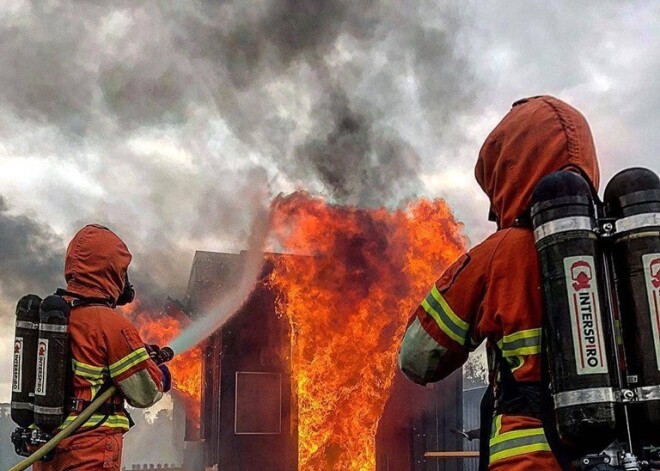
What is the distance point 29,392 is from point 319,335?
7682mm

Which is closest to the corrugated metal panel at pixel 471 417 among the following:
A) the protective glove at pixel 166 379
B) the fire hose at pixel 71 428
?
the protective glove at pixel 166 379

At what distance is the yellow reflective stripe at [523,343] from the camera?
2.07 metres

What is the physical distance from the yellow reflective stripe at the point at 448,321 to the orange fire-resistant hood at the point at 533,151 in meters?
0.37

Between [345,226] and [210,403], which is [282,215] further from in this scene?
[210,403]

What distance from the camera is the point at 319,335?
11820mm

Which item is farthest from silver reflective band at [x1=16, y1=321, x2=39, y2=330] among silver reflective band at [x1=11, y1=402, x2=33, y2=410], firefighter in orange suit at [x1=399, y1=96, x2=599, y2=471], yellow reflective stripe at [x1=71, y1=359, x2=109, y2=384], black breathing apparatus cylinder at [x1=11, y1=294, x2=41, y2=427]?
firefighter in orange suit at [x1=399, y1=96, x2=599, y2=471]

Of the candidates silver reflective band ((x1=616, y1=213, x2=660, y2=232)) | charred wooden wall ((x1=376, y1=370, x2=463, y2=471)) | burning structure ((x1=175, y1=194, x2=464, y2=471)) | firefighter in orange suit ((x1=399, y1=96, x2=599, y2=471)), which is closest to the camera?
silver reflective band ((x1=616, y1=213, x2=660, y2=232))

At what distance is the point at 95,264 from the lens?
4578mm

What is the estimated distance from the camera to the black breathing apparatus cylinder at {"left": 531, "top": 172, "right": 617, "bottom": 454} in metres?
1.85

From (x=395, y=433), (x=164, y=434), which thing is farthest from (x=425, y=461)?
(x=164, y=434)

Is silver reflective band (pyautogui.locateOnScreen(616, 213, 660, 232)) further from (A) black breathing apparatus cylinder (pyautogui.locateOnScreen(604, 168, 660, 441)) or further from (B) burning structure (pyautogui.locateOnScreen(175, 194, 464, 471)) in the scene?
(B) burning structure (pyautogui.locateOnScreen(175, 194, 464, 471))

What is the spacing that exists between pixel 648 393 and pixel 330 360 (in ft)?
33.1

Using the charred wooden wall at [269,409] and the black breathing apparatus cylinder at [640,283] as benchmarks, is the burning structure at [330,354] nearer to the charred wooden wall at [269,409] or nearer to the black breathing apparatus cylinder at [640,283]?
the charred wooden wall at [269,409]

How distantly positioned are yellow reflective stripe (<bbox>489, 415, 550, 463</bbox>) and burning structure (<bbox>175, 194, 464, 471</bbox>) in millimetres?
9648
